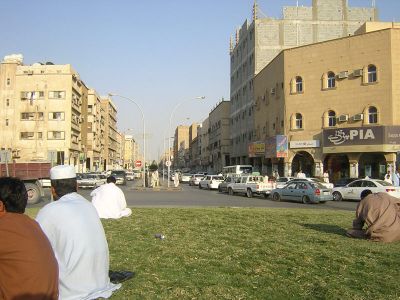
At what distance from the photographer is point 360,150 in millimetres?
41656

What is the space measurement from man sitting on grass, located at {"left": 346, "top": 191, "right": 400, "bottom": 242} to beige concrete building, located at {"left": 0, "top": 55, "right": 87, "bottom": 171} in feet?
229

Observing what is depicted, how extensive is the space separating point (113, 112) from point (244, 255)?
481 feet

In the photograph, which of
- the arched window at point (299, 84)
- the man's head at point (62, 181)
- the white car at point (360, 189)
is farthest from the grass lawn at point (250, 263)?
the arched window at point (299, 84)

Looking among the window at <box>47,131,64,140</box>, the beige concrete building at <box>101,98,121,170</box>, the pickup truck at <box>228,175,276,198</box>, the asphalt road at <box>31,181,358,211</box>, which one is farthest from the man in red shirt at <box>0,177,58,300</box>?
the beige concrete building at <box>101,98,121,170</box>

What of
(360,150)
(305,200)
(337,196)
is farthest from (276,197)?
(360,150)

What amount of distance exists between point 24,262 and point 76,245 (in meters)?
1.02

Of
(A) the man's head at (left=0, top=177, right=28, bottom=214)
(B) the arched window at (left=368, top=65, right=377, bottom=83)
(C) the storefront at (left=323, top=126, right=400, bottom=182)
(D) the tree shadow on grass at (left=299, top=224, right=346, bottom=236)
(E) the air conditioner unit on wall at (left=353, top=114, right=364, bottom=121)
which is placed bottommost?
(D) the tree shadow on grass at (left=299, top=224, right=346, bottom=236)

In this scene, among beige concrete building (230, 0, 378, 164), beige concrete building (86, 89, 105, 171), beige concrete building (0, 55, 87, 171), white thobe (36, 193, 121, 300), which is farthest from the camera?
beige concrete building (86, 89, 105, 171)

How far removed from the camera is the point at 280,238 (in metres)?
10.8

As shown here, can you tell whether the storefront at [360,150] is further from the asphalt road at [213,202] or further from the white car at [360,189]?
the asphalt road at [213,202]

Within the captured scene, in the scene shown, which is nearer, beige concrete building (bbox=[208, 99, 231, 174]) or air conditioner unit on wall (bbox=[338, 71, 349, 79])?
air conditioner unit on wall (bbox=[338, 71, 349, 79])

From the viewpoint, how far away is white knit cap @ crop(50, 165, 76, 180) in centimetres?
490

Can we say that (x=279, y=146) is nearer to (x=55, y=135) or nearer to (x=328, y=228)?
(x=328, y=228)

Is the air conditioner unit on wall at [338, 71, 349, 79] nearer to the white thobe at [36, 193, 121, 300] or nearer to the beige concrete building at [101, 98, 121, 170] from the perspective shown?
the white thobe at [36, 193, 121, 300]
